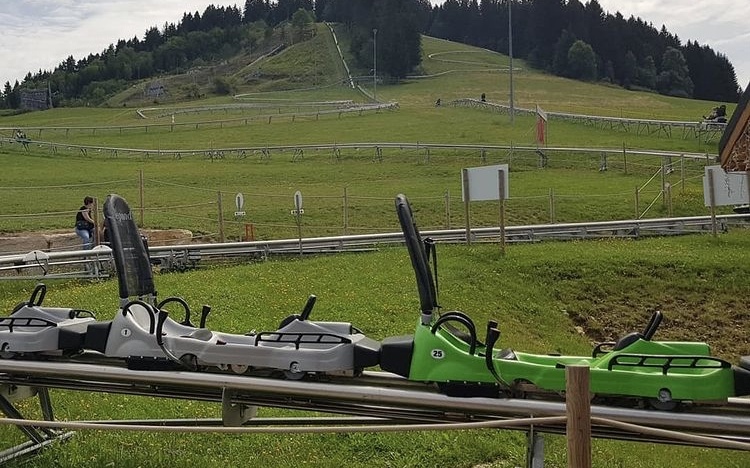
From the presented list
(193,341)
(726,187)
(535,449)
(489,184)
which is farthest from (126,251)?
→ (726,187)

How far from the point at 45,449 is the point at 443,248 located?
12.6 meters

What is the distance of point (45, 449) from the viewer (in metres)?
6.41

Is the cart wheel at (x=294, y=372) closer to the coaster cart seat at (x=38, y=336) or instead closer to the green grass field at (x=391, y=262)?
the green grass field at (x=391, y=262)

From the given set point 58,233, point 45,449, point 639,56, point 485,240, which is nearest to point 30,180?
point 58,233

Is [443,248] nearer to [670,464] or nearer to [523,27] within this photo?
[670,464]

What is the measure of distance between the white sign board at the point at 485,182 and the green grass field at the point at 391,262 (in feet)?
4.32

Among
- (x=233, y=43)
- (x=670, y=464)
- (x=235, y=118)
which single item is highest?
(x=233, y=43)

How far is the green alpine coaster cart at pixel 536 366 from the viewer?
4637 mm

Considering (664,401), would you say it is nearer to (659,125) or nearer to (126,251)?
(126,251)

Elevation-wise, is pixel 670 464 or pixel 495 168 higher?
pixel 495 168

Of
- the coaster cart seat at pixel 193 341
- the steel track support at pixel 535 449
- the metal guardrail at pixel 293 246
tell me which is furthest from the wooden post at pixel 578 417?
the metal guardrail at pixel 293 246

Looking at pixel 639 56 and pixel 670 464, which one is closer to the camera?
pixel 670 464

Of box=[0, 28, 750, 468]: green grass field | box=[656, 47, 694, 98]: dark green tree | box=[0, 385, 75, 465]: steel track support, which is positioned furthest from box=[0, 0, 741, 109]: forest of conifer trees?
box=[0, 385, 75, 465]: steel track support

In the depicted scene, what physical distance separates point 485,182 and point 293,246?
4948 mm
